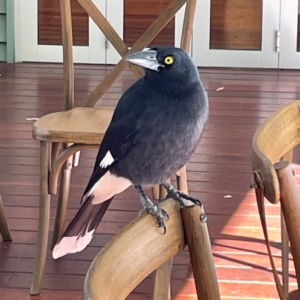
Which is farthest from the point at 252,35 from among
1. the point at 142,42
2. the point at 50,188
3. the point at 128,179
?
the point at 128,179

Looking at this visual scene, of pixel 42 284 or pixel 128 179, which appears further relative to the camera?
pixel 42 284

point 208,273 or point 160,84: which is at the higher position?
point 160,84

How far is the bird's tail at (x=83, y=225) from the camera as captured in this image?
1868 millimetres

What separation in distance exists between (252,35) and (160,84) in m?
4.96

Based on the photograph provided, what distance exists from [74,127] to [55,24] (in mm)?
4282

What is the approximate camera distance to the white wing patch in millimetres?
1624

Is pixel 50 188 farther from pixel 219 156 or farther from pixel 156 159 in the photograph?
pixel 219 156

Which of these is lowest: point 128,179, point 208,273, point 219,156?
point 219,156

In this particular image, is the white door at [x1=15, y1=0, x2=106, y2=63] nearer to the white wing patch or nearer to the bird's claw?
the white wing patch

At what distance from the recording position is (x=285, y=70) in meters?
6.28

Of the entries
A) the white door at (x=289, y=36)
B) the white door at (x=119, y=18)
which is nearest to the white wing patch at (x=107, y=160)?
the white door at (x=119, y=18)

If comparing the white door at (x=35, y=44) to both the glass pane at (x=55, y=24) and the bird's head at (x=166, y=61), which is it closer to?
the glass pane at (x=55, y=24)

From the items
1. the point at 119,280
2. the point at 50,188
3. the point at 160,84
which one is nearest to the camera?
the point at 119,280

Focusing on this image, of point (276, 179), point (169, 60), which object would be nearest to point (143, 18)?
point (169, 60)
